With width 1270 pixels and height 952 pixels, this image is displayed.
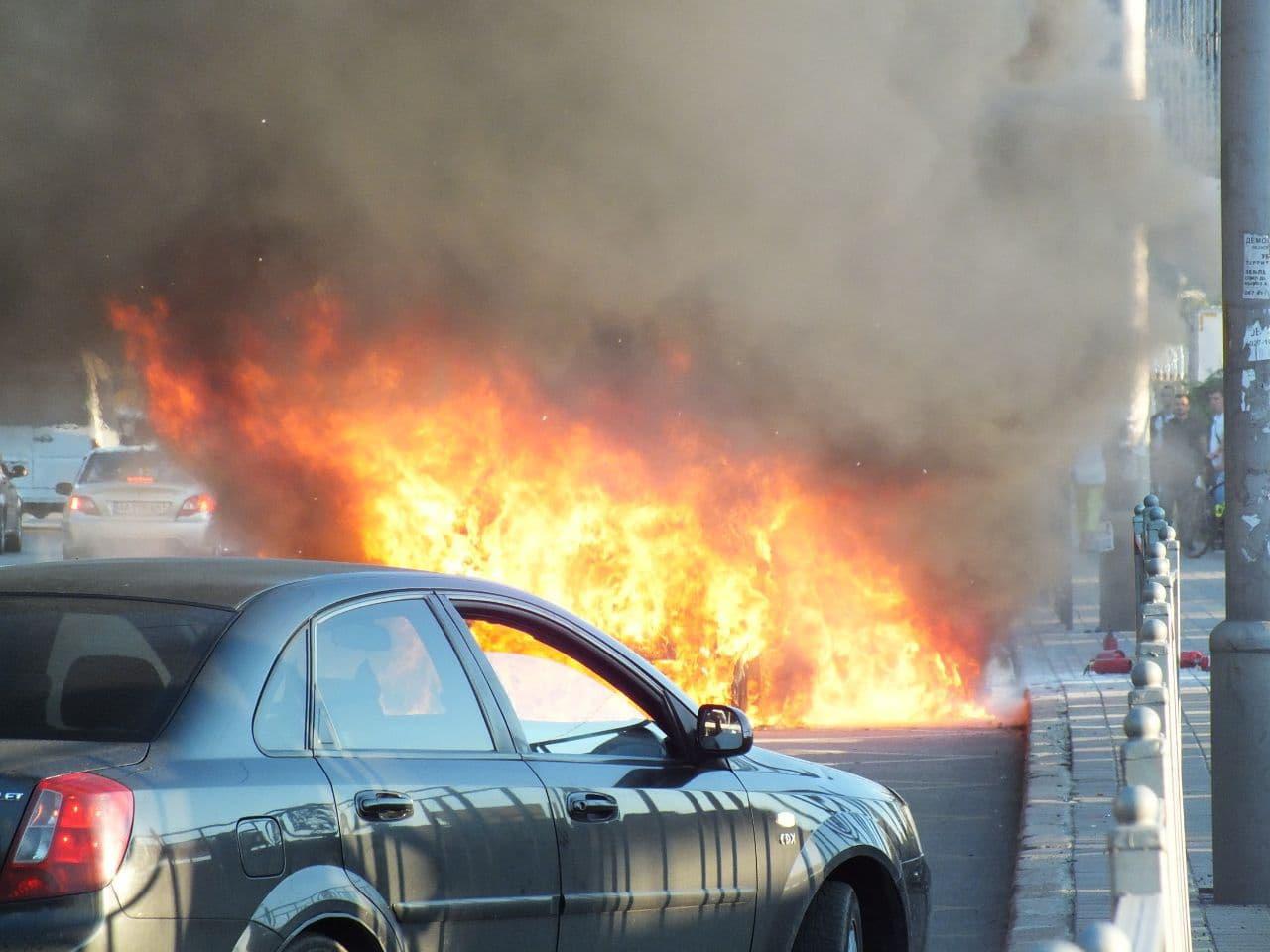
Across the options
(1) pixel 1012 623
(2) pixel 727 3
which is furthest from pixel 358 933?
(2) pixel 727 3

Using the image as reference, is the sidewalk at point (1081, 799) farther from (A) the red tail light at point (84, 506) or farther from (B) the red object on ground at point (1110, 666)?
(A) the red tail light at point (84, 506)

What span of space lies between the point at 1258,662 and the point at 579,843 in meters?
3.23

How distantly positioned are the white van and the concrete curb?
74.2 ft

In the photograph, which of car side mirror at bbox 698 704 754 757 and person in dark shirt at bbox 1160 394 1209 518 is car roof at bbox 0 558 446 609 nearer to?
car side mirror at bbox 698 704 754 757

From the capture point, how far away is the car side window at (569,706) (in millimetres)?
4082

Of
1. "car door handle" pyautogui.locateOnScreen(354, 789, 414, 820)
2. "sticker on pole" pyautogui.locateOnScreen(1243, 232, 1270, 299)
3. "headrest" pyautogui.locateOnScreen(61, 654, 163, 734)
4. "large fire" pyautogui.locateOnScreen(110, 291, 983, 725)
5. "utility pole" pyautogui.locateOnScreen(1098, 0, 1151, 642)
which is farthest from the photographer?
"utility pole" pyautogui.locateOnScreen(1098, 0, 1151, 642)

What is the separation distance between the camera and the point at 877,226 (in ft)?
47.1

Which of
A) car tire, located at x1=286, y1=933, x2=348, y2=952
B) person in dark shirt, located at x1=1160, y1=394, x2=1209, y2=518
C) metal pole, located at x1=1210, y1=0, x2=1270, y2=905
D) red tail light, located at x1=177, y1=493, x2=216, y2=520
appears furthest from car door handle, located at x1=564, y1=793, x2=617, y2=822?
person in dark shirt, located at x1=1160, y1=394, x2=1209, y2=518

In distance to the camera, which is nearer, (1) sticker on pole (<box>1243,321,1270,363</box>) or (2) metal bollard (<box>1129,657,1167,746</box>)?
(2) metal bollard (<box>1129,657,1167,746</box>)

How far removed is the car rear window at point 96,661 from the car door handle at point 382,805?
0.41 meters

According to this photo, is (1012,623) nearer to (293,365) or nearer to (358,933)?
(293,365)

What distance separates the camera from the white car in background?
19.2 metres

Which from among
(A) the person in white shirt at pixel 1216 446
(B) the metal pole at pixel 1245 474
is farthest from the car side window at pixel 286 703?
(A) the person in white shirt at pixel 1216 446

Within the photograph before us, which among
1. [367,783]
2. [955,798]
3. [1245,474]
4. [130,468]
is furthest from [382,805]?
[130,468]
